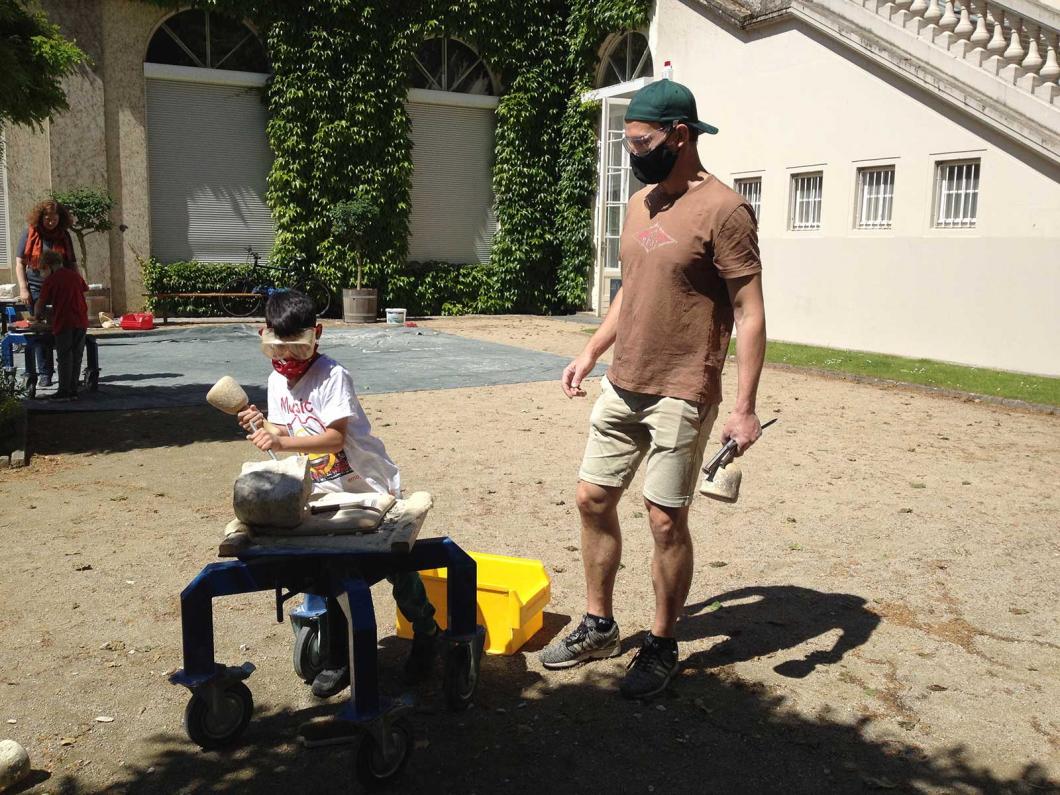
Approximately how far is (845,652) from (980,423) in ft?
19.9

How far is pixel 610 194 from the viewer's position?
20688 millimetres

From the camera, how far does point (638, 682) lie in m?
A: 3.57

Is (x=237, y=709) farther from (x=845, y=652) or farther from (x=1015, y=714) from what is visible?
(x=1015, y=714)

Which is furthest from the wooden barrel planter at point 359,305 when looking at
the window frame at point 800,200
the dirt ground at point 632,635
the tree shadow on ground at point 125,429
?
the dirt ground at point 632,635

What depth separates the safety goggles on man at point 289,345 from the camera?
11.2ft

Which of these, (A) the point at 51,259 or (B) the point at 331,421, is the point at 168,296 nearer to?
(A) the point at 51,259

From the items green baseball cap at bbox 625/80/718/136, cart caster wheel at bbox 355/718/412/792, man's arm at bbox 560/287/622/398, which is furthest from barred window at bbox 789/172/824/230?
cart caster wheel at bbox 355/718/412/792

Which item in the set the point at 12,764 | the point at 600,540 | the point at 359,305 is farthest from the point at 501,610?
the point at 359,305

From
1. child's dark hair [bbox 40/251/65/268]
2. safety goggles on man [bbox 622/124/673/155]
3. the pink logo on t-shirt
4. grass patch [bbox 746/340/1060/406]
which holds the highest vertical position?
safety goggles on man [bbox 622/124/673/155]

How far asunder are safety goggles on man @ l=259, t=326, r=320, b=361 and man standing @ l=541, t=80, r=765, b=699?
1.07m

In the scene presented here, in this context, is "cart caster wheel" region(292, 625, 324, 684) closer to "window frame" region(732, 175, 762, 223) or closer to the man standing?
the man standing

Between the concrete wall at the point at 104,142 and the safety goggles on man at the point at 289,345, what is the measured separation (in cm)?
1630

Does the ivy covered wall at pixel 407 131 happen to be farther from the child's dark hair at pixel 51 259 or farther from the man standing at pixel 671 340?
the man standing at pixel 671 340

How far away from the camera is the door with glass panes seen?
20.3 meters
